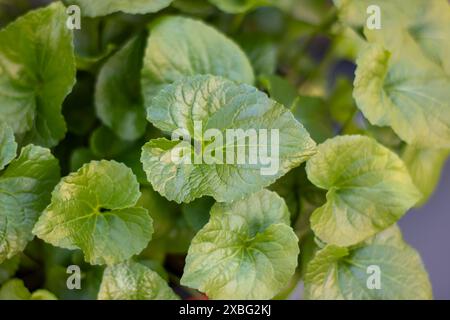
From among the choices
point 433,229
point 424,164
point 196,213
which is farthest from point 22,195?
point 433,229

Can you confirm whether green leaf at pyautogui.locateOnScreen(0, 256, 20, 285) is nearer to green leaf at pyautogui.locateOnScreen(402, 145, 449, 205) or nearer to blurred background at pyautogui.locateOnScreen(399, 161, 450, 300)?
green leaf at pyautogui.locateOnScreen(402, 145, 449, 205)

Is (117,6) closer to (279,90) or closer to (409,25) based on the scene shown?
(279,90)

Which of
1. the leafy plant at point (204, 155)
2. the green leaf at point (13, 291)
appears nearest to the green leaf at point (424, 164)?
the leafy plant at point (204, 155)

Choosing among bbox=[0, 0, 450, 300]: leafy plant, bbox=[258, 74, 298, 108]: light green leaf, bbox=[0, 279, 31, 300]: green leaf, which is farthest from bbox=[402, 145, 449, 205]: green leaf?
bbox=[0, 279, 31, 300]: green leaf
